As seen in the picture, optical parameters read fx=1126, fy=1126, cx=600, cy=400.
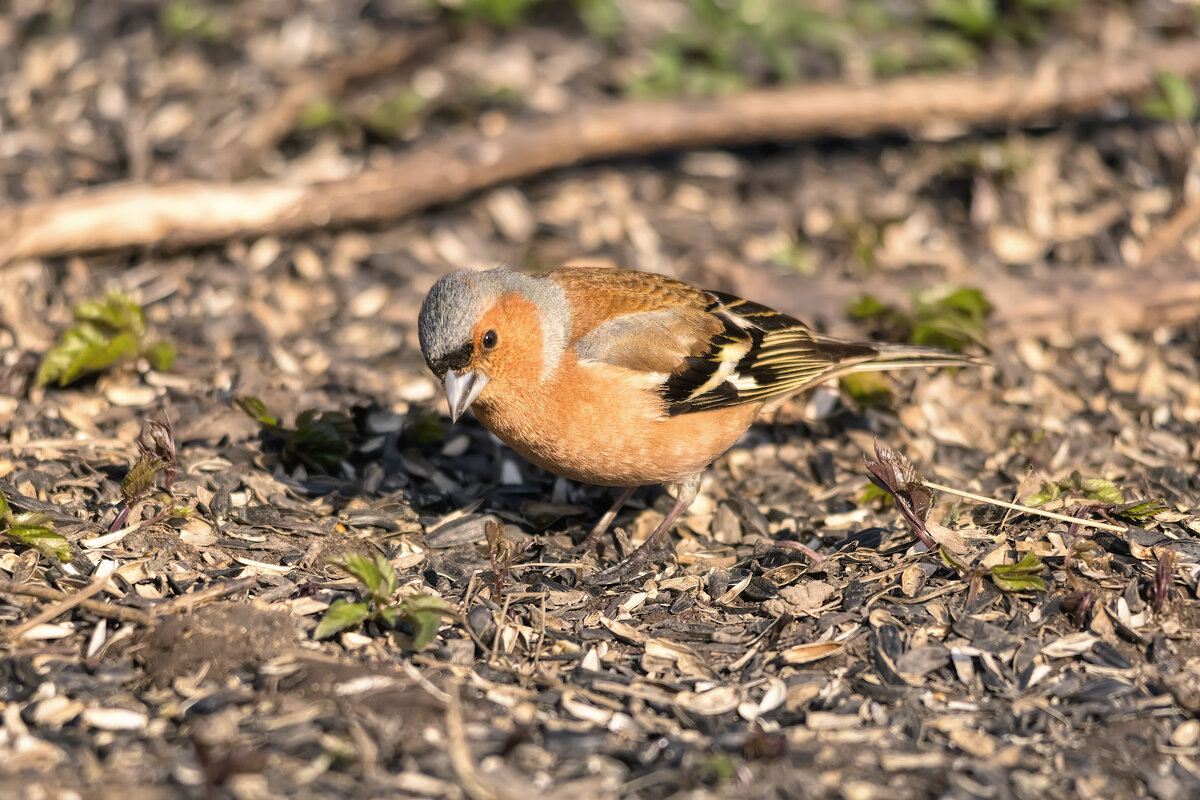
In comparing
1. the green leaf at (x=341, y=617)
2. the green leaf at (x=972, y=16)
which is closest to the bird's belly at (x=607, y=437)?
the green leaf at (x=341, y=617)

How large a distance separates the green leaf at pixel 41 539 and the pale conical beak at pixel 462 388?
1503mm

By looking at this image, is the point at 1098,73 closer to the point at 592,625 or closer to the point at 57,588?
the point at 592,625

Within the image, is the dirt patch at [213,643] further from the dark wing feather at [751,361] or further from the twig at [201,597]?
the dark wing feather at [751,361]

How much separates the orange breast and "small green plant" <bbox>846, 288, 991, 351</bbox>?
1.79 m

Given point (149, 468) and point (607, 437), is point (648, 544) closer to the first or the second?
point (607, 437)

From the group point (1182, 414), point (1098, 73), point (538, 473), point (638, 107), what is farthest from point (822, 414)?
point (1098, 73)

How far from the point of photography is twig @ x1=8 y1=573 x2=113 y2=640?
3795 millimetres

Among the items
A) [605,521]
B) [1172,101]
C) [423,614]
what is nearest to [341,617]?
[423,614]

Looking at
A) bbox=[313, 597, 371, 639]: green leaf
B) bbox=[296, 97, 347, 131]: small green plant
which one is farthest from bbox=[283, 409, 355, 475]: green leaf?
bbox=[296, 97, 347, 131]: small green plant

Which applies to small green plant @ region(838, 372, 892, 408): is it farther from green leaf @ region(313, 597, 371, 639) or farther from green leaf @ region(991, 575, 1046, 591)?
green leaf @ region(313, 597, 371, 639)

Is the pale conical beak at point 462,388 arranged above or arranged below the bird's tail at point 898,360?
above

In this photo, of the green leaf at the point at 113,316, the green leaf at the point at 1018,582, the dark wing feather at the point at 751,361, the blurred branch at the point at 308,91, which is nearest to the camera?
the green leaf at the point at 1018,582

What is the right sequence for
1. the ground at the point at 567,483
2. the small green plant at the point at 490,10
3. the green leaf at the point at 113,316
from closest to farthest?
the ground at the point at 567,483 < the green leaf at the point at 113,316 < the small green plant at the point at 490,10

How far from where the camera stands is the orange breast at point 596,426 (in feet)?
14.9
